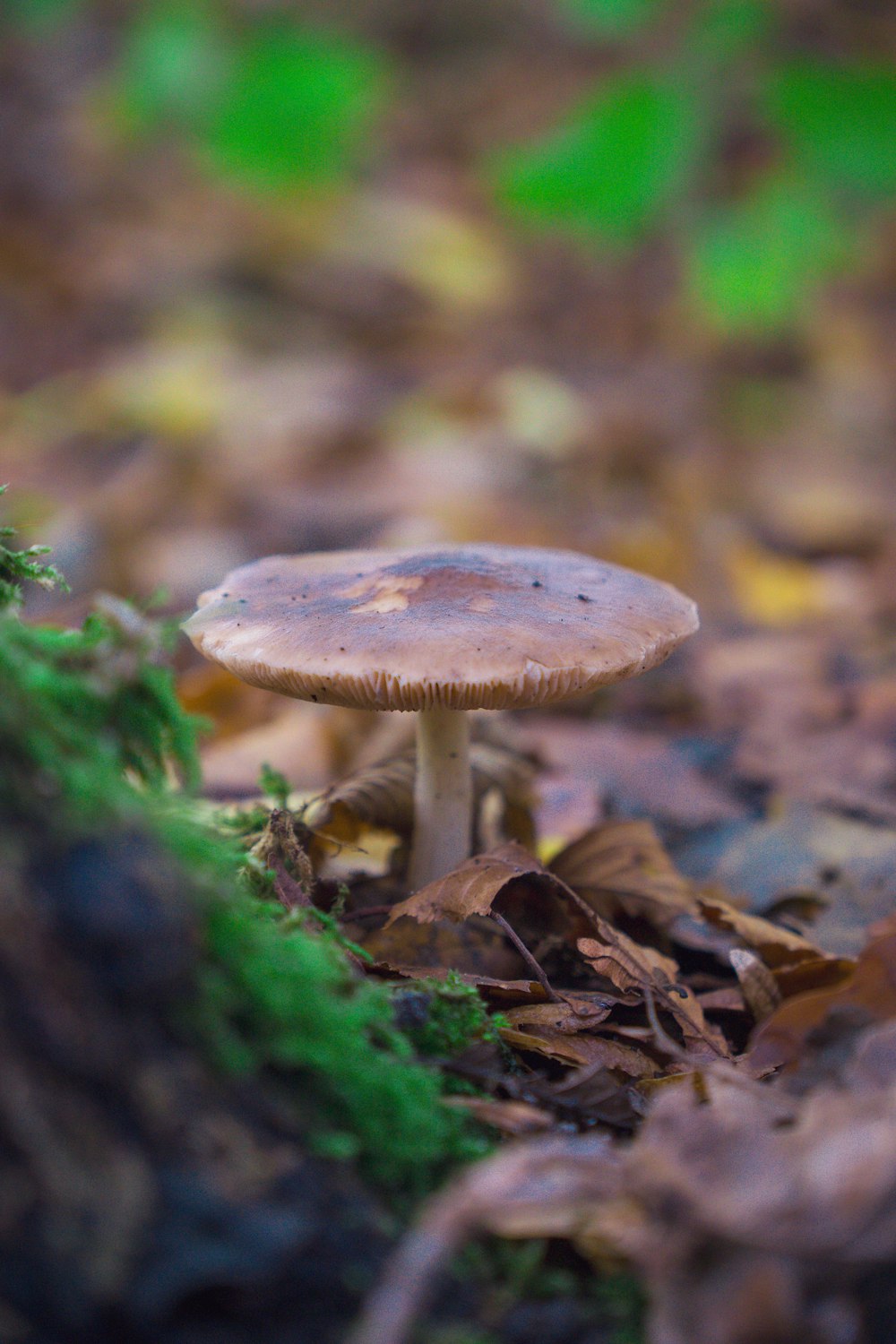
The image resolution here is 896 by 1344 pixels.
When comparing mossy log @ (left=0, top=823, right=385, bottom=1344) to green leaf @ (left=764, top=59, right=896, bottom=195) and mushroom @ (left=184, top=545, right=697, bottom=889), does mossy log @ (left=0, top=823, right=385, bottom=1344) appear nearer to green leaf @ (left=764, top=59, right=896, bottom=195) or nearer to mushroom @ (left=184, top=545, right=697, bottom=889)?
mushroom @ (left=184, top=545, right=697, bottom=889)

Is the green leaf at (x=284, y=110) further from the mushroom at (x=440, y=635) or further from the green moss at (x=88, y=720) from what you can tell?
the green moss at (x=88, y=720)

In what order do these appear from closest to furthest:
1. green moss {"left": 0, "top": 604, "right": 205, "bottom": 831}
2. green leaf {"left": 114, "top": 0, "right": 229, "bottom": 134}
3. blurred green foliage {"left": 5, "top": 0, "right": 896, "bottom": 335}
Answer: green moss {"left": 0, "top": 604, "right": 205, "bottom": 831}, blurred green foliage {"left": 5, "top": 0, "right": 896, "bottom": 335}, green leaf {"left": 114, "top": 0, "right": 229, "bottom": 134}

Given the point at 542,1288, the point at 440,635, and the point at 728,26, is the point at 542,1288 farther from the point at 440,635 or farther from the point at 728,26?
the point at 728,26

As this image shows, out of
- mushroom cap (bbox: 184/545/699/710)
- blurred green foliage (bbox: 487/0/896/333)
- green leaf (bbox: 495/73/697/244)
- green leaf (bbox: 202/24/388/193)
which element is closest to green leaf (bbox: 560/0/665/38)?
blurred green foliage (bbox: 487/0/896/333)

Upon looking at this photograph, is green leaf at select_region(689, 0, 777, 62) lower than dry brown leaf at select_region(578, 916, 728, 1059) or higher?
higher

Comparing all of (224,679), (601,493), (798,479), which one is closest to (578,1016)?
(224,679)

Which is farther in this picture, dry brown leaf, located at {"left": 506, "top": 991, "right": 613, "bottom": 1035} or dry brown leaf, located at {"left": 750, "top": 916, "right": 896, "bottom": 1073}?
dry brown leaf, located at {"left": 506, "top": 991, "right": 613, "bottom": 1035}
